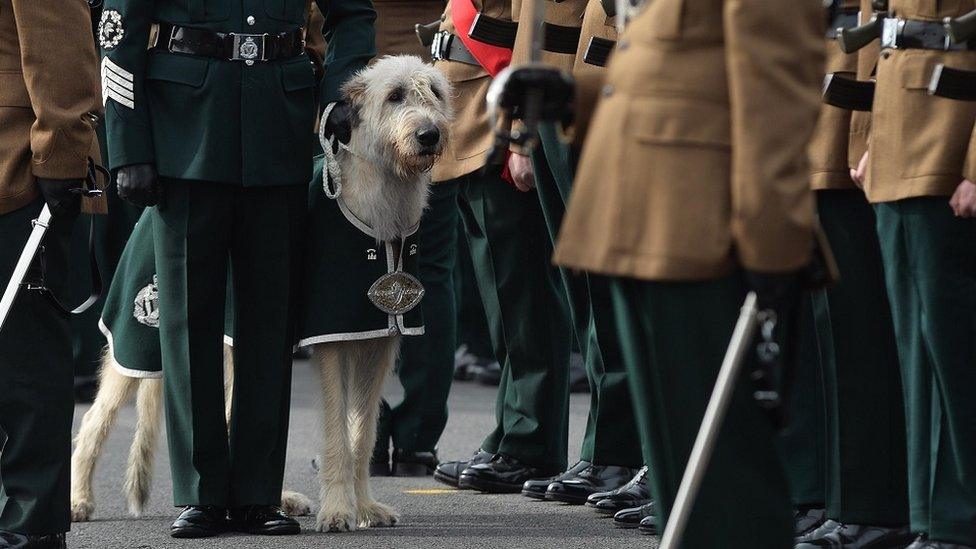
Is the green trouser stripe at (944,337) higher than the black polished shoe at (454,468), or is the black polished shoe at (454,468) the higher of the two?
the green trouser stripe at (944,337)

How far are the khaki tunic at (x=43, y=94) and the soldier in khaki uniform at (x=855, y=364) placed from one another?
220 centimetres

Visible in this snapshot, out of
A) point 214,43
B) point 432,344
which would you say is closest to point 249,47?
point 214,43

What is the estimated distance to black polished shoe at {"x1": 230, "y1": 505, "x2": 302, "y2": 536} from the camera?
18.9ft

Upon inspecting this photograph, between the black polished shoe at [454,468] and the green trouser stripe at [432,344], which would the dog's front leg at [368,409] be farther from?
the green trouser stripe at [432,344]

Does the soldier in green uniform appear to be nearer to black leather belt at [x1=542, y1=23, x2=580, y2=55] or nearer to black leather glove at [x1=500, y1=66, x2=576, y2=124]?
black leather belt at [x1=542, y1=23, x2=580, y2=55]

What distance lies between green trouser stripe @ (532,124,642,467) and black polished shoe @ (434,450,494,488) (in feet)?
2.04

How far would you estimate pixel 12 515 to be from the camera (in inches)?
203

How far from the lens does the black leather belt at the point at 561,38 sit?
6.25m

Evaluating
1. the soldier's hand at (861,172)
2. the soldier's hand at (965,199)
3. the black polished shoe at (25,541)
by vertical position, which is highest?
the soldier's hand at (861,172)

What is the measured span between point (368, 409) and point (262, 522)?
57cm

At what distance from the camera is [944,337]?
4.60 m

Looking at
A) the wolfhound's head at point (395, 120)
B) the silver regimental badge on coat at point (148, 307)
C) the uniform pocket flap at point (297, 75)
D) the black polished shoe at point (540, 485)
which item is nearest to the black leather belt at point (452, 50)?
the wolfhound's head at point (395, 120)

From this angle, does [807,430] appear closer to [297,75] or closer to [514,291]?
[514,291]

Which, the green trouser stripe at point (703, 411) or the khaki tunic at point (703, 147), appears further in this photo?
the green trouser stripe at point (703, 411)
